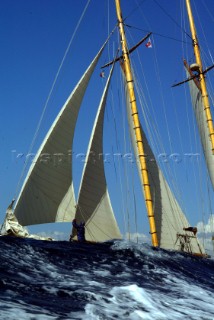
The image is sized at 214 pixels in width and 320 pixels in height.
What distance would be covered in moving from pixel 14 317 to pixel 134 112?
2196 cm

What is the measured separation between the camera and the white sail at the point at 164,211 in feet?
85.8

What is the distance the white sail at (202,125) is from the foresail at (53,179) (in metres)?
18.3

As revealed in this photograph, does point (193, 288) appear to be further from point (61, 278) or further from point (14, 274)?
point (14, 274)

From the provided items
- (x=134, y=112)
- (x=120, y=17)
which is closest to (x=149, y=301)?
(x=134, y=112)

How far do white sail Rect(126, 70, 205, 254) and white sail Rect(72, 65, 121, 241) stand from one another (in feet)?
10.9

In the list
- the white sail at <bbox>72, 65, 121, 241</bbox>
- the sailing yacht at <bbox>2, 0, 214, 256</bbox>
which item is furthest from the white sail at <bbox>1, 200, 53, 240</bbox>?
the white sail at <bbox>72, 65, 121, 241</bbox>

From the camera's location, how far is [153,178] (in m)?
27.4

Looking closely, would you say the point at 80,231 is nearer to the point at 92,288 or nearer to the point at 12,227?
the point at 12,227

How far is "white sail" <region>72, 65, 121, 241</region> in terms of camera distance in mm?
23797

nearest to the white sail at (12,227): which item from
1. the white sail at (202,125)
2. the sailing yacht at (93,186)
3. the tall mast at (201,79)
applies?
the sailing yacht at (93,186)

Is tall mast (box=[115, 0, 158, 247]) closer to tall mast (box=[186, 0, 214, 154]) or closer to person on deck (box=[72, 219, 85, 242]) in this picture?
person on deck (box=[72, 219, 85, 242])

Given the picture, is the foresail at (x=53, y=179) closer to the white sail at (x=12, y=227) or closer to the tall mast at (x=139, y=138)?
the white sail at (x=12, y=227)

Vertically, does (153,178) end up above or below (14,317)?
above

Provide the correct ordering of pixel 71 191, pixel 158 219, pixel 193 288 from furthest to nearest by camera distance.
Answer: pixel 158 219, pixel 71 191, pixel 193 288
